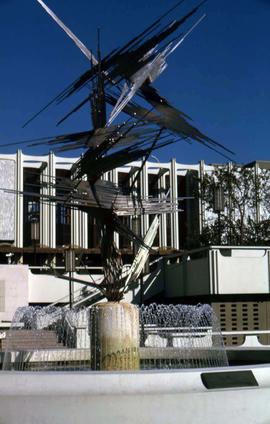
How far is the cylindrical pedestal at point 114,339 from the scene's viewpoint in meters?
11.0

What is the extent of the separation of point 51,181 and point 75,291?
90.5 ft

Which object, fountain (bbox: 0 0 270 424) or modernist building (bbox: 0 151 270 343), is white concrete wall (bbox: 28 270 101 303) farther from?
fountain (bbox: 0 0 270 424)

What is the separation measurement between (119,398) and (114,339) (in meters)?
2.60

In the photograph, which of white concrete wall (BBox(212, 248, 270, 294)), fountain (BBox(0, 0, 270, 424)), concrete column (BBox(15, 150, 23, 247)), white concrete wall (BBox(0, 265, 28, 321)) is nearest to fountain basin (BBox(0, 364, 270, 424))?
fountain (BBox(0, 0, 270, 424))

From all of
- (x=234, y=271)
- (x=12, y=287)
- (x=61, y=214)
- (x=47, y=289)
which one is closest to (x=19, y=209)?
(x=61, y=214)

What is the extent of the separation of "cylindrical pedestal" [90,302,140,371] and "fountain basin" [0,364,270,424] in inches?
94.7

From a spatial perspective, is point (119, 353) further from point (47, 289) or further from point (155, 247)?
point (155, 247)

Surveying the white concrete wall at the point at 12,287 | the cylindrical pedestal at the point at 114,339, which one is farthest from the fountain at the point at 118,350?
the white concrete wall at the point at 12,287

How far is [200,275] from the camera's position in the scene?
3316 centimetres

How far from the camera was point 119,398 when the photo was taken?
845 cm

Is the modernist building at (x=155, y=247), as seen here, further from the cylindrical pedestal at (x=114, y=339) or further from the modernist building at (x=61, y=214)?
the cylindrical pedestal at (x=114, y=339)

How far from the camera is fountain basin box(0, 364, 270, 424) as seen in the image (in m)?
8.44

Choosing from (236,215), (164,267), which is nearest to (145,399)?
(164,267)

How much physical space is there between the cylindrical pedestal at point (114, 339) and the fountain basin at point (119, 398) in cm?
241
